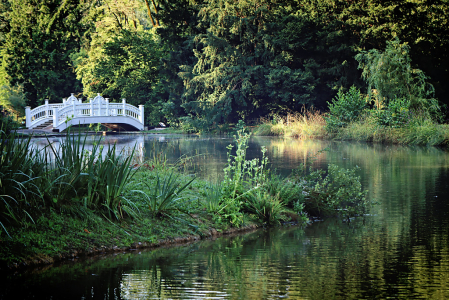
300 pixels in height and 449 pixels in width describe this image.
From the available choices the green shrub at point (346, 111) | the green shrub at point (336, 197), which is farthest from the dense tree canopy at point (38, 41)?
the green shrub at point (336, 197)

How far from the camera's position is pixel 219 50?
3922 cm

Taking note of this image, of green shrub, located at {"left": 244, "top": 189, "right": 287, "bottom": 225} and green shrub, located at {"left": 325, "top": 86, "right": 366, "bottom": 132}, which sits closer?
green shrub, located at {"left": 244, "top": 189, "right": 287, "bottom": 225}

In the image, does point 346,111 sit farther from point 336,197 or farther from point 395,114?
point 336,197

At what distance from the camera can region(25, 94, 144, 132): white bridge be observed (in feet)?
113

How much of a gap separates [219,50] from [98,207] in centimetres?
3373

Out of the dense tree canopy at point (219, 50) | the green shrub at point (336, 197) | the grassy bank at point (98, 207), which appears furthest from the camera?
the dense tree canopy at point (219, 50)

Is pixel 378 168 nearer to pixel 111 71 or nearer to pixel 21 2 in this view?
pixel 111 71

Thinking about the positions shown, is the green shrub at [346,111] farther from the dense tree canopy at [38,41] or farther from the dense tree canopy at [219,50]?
the dense tree canopy at [38,41]

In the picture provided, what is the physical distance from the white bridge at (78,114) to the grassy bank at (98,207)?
2726 centimetres

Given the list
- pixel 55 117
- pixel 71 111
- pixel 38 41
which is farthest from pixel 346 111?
pixel 38 41

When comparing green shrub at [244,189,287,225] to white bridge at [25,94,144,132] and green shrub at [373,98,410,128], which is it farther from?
white bridge at [25,94,144,132]

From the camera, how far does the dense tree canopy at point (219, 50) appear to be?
117ft

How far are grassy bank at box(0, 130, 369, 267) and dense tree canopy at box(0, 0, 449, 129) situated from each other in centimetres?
2582

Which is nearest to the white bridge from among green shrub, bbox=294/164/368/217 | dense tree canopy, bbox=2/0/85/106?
dense tree canopy, bbox=2/0/85/106
